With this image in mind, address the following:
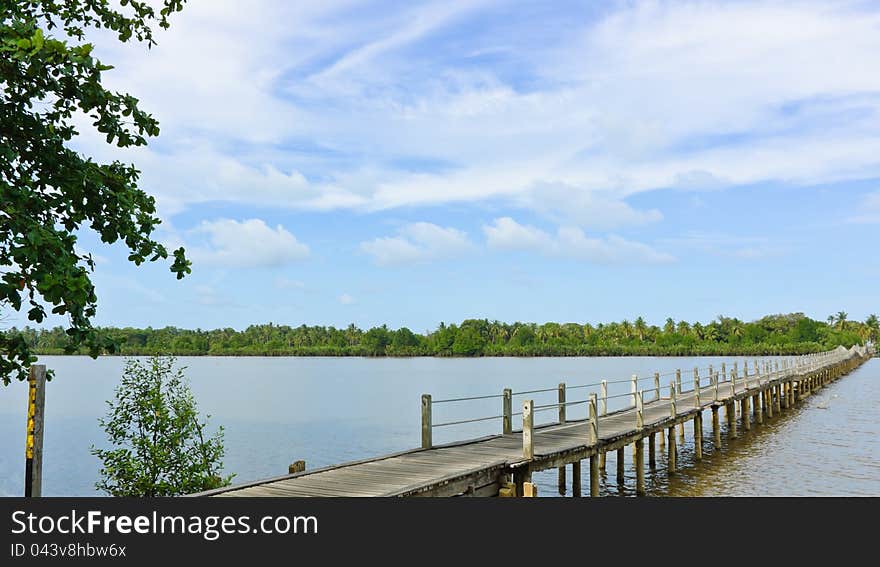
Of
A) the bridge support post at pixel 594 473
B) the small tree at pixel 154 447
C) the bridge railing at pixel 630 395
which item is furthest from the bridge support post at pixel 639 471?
the small tree at pixel 154 447

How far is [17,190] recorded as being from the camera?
20.0ft

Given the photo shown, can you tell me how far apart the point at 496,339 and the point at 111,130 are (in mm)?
182016

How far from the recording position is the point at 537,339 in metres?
180

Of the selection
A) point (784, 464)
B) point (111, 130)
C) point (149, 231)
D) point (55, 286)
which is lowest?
point (784, 464)

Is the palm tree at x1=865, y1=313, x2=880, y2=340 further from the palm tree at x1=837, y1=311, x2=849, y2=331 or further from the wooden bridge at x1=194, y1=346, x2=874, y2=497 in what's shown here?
the wooden bridge at x1=194, y1=346, x2=874, y2=497

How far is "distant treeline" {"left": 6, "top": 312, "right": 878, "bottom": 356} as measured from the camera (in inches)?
6206

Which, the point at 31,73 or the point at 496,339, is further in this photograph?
the point at 496,339

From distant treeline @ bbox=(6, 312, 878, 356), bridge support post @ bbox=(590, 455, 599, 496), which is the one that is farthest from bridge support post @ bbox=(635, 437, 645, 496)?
distant treeline @ bbox=(6, 312, 878, 356)

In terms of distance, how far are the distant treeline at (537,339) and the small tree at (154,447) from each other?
14823 centimetres

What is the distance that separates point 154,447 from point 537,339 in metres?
170

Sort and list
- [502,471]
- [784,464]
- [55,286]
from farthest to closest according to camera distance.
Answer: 1. [784,464]
2. [502,471]
3. [55,286]

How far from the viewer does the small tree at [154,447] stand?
12.7 metres
